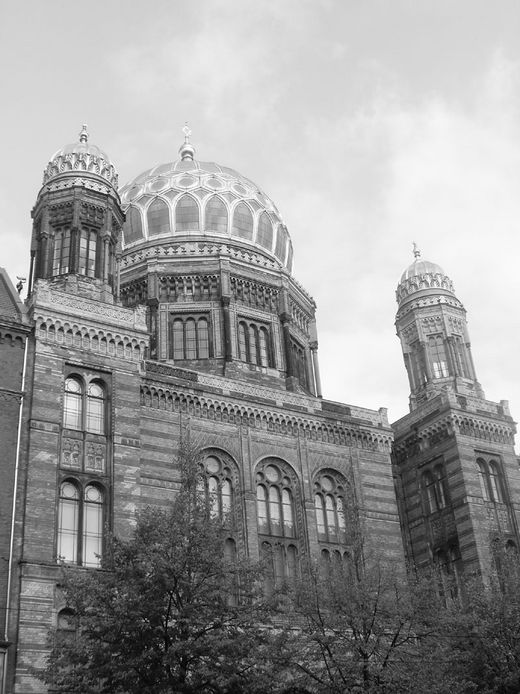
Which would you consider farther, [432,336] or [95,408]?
[432,336]

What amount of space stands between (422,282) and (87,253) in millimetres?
19383

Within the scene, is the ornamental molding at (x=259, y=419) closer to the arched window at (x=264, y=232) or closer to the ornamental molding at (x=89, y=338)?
the ornamental molding at (x=89, y=338)

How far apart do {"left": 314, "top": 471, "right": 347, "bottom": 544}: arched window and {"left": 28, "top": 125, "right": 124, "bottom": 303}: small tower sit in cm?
1143

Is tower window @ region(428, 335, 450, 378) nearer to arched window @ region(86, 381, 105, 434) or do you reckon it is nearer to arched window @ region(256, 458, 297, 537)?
arched window @ region(256, 458, 297, 537)

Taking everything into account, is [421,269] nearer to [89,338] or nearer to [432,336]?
[432,336]

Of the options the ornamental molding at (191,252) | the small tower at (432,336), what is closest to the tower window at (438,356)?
the small tower at (432,336)

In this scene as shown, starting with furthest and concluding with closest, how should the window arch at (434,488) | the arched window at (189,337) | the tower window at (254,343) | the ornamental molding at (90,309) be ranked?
1. the tower window at (254,343)
2. the arched window at (189,337)
3. the window arch at (434,488)
4. the ornamental molding at (90,309)

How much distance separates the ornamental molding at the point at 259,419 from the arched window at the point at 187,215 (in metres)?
13.6

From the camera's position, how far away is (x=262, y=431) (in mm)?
35500

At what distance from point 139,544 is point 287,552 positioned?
13.0 meters

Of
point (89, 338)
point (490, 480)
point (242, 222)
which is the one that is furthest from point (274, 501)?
point (242, 222)

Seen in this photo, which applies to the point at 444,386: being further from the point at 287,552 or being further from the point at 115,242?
the point at 115,242

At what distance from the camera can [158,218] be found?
45.8 meters

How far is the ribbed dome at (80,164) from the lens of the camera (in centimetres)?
3691
